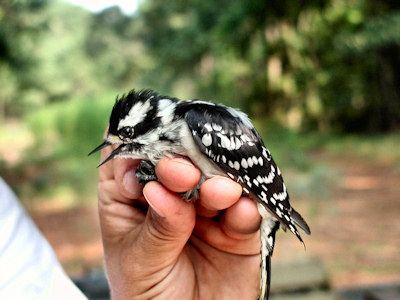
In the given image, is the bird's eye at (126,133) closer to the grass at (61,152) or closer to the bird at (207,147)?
the bird at (207,147)

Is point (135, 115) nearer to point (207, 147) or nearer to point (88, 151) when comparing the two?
point (207, 147)

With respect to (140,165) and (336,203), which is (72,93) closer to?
(336,203)

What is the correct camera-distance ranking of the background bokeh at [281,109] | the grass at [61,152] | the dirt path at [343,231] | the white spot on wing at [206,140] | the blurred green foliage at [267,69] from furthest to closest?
the grass at [61,152]
the blurred green foliage at [267,69]
the background bokeh at [281,109]
the dirt path at [343,231]
the white spot on wing at [206,140]

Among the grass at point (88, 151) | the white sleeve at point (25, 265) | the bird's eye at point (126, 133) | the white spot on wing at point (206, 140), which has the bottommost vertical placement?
the white sleeve at point (25, 265)

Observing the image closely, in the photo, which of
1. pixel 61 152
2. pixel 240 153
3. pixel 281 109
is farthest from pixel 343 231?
pixel 61 152

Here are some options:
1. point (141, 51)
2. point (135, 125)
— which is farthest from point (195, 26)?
point (135, 125)

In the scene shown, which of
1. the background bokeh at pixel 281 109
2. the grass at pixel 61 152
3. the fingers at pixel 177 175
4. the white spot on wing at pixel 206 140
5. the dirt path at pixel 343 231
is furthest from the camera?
the grass at pixel 61 152

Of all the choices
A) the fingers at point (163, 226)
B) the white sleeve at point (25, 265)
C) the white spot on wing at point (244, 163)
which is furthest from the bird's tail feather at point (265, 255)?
the white sleeve at point (25, 265)

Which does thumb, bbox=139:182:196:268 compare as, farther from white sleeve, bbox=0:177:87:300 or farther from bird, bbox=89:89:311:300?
white sleeve, bbox=0:177:87:300
